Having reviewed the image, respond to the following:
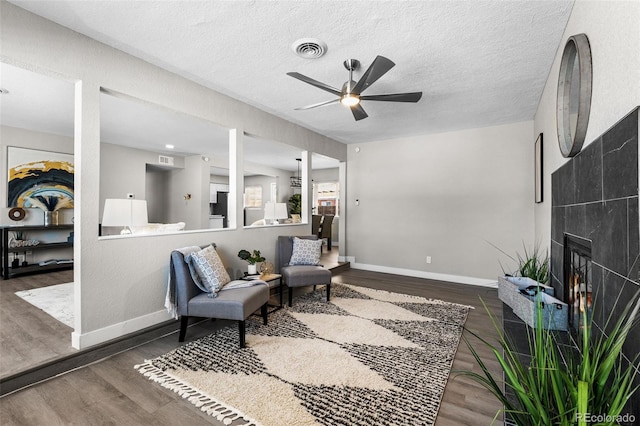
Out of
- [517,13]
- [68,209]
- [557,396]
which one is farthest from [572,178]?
[68,209]

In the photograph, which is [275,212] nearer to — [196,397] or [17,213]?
[196,397]

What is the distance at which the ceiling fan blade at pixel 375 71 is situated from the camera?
7.25ft

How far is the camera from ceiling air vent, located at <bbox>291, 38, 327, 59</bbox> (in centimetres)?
239

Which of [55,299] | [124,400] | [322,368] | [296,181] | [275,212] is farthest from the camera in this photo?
[296,181]

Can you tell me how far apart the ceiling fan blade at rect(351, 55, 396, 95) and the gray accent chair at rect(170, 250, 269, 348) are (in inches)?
83.4

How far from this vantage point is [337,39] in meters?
2.37

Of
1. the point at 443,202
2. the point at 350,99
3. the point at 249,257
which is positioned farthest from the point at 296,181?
the point at 350,99

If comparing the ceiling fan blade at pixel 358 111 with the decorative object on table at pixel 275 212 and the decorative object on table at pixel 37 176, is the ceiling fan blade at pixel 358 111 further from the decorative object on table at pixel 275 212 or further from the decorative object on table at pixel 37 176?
the decorative object on table at pixel 37 176

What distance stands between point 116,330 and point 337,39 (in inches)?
122

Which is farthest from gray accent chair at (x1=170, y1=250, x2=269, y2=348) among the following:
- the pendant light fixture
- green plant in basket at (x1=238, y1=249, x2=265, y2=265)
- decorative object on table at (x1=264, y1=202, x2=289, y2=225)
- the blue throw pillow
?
the pendant light fixture

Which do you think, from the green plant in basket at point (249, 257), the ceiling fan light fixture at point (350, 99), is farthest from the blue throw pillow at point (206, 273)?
the ceiling fan light fixture at point (350, 99)

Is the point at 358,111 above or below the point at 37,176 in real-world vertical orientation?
above

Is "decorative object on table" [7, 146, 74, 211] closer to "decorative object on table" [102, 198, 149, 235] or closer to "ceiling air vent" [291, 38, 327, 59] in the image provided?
"decorative object on table" [102, 198, 149, 235]

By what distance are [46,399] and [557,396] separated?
2726mm
